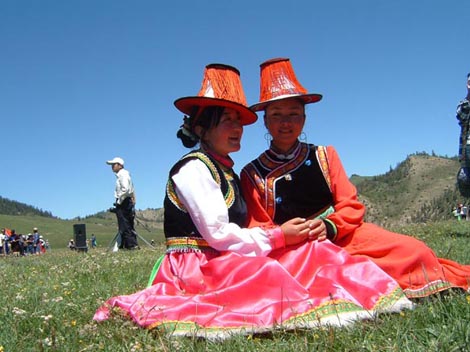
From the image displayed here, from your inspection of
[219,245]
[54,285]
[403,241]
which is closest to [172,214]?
[219,245]

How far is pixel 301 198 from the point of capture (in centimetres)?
410

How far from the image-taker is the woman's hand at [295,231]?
356 cm

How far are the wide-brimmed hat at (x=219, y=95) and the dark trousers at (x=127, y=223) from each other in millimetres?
10455

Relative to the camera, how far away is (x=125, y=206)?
46.6 feet

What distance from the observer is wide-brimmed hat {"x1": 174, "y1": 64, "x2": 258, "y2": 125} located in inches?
148

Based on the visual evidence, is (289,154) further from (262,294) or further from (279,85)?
(262,294)

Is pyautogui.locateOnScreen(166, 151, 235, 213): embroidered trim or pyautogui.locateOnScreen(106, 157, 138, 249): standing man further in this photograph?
pyautogui.locateOnScreen(106, 157, 138, 249): standing man

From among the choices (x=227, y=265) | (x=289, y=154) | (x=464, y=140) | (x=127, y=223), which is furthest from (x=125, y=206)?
(x=227, y=265)

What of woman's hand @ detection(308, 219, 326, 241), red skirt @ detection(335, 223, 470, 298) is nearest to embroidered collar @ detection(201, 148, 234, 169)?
woman's hand @ detection(308, 219, 326, 241)

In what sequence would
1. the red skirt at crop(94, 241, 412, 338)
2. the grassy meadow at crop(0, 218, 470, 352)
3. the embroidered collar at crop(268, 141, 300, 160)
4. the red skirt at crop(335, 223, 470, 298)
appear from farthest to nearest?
1. the embroidered collar at crop(268, 141, 300, 160)
2. the red skirt at crop(335, 223, 470, 298)
3. the red skirt at crop(94, 241, 412, 338)
4. the grassy meadow at crop(0, 218, 470, 352)

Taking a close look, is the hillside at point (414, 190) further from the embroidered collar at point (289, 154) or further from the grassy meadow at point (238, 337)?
the grassy meadow at point (238, 337)

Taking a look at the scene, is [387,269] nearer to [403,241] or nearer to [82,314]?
[403,241]

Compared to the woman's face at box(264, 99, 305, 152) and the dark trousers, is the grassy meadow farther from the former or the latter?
the dark trousers

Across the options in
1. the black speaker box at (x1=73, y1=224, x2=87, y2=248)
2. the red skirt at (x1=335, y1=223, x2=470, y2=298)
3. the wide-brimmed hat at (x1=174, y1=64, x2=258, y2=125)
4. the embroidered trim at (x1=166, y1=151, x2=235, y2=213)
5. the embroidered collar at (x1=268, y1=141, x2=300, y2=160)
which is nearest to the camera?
the red skirt at (x1=335, y1=223, x2=470, y2=298)
